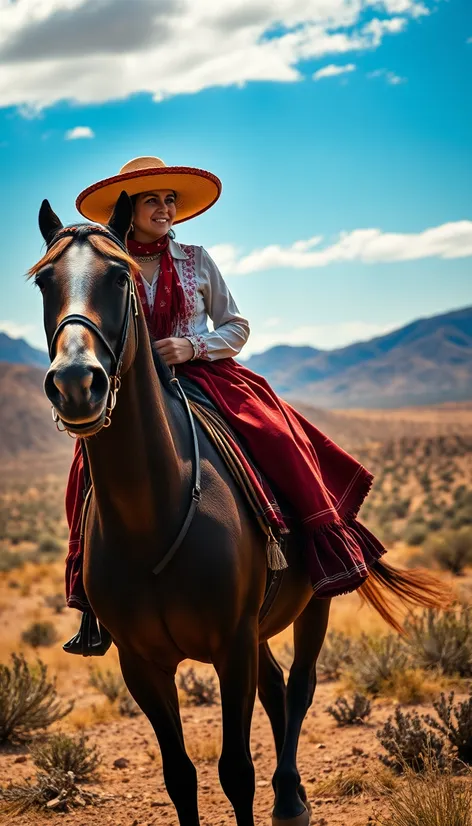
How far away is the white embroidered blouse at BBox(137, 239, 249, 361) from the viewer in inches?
190

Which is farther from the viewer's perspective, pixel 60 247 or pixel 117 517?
pixel 117 517

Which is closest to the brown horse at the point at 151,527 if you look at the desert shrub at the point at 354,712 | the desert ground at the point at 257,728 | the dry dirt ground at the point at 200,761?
the desert ground at the point at 257,728

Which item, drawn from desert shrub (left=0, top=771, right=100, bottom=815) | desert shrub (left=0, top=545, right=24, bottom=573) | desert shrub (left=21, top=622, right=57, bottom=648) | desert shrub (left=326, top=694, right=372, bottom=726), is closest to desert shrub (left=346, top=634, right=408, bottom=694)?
desert shrub (left=326, top=694, right=372, bottom=726)

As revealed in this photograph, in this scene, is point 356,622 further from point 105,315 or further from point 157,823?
point 105,315

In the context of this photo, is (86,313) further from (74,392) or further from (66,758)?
(66,758)

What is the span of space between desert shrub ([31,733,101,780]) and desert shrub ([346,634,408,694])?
2.97m

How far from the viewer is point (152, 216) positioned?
485 centimetres

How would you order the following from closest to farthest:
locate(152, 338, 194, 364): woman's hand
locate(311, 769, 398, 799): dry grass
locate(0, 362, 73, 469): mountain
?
1. locate(152, 338, 194, 364): woman's hand
2. locate(311, 769, 398, 799): dry grass
3. locate(0, 362, 73, 469): mountain

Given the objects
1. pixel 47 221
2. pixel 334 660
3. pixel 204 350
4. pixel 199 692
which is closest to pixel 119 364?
pixel 47 221

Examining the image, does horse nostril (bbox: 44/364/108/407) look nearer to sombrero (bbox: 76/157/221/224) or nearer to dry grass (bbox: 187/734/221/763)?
sombrero (bbox: 76/157/221/224)

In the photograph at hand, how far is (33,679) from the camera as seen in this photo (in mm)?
8641

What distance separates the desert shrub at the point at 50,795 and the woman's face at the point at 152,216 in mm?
3933

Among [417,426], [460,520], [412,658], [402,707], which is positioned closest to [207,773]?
[402,707]

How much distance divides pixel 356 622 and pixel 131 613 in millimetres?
9750
